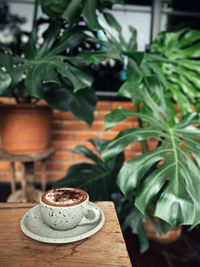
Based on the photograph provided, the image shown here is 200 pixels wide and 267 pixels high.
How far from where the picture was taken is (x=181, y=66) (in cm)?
150

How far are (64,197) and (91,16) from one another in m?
0.66

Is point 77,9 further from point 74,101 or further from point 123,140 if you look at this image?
point 123,140

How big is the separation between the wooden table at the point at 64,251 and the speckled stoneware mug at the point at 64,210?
→ 39 mm

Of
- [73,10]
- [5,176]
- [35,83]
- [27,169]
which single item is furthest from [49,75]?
[5,176]

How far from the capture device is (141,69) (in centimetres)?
119

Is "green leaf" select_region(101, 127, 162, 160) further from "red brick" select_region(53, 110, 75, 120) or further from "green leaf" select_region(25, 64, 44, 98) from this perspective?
"red brick" select_region(53, 110, 75, 120)

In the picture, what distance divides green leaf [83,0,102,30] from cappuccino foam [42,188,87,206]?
60 centimetres

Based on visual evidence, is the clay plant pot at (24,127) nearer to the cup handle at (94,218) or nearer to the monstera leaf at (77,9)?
the monstera leaf at (77,9)

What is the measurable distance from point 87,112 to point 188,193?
74cm

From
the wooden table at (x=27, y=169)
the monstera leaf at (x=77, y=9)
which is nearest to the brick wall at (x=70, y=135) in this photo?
the wooden table at (x=27, y=169)

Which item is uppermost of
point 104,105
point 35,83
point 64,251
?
point 35,83

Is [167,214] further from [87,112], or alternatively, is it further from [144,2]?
[144,2]

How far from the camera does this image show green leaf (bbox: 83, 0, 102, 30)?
0.95 metres

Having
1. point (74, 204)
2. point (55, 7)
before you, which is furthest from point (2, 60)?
point (74, 204)
